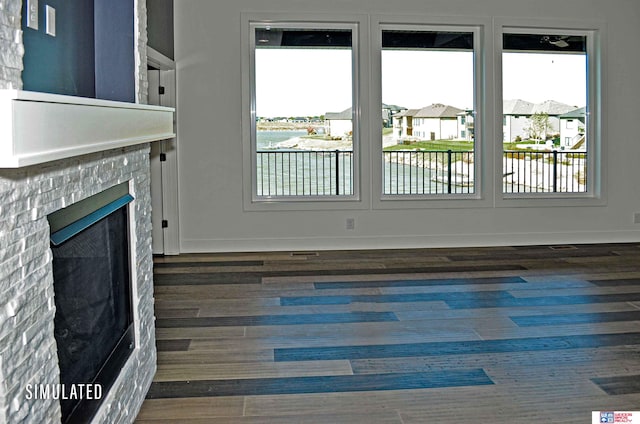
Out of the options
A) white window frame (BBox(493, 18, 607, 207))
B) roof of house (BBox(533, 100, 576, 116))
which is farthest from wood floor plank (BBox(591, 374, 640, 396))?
roof of house (BBox(533, 100, 576, 116))

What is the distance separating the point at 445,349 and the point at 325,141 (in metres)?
3.79

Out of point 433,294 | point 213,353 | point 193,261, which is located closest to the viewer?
point 213,353

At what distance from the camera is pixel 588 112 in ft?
23.8

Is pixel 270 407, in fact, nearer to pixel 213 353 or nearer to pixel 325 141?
pixel 213 353

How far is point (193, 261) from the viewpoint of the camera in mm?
6246

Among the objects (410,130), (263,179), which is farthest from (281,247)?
(410,130)

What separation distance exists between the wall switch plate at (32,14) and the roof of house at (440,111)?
17.6 feet

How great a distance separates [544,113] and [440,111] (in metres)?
→ 1.17

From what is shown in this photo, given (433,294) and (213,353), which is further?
(433,294)

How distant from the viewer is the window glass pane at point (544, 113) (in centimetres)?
714

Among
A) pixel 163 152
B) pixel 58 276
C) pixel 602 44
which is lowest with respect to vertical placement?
pixel 58 276

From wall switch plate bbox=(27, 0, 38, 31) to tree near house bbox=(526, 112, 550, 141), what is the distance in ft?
19.5

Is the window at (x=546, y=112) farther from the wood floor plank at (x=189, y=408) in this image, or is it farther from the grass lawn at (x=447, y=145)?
the wood floor plank at (x=189, y=408)

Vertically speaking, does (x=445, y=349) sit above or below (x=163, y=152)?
below
